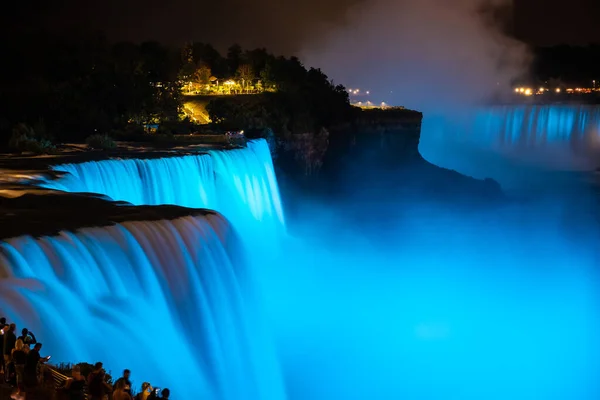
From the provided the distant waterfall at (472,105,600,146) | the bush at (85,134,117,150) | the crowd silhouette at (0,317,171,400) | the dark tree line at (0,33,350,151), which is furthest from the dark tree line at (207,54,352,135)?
the distant waterfall at (472,105,600,146)

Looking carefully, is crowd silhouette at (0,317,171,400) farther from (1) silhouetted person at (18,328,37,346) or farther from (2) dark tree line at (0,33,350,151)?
(2) dark tree line at (0,33,350,151)

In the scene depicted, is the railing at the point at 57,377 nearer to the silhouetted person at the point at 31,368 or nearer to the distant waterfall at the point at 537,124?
the silhouetted person at the point at 31,368

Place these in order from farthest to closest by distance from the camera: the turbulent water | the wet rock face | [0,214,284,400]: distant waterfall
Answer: the wet rock face < the turbulent water < [0,214,284,400]: distant waterfall

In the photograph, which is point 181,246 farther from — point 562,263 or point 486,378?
point 562,263

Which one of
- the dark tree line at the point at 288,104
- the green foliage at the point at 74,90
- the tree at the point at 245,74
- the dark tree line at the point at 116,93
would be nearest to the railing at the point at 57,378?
the dark tree line at the point at 116,93

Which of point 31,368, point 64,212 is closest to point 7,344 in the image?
point 31,368

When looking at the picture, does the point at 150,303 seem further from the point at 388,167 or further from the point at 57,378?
the point at 388,167
